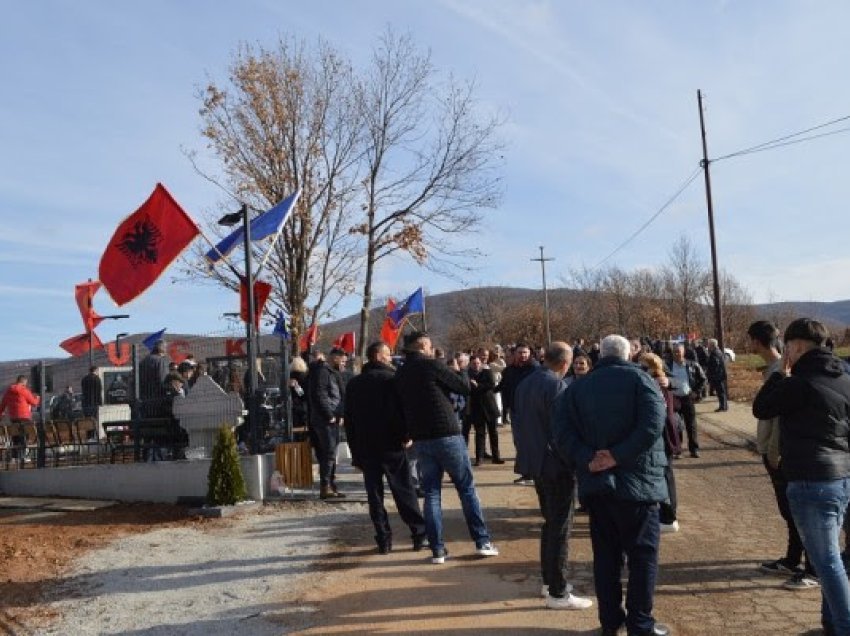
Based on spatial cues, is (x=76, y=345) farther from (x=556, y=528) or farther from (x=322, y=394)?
(x=556, y=528)

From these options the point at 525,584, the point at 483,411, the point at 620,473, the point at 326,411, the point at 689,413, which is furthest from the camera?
the point at 483,411

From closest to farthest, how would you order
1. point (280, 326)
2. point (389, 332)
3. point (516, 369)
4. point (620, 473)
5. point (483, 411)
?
1. point (620, 473)
2. point (516, 369)
3. point (483, 411)
4. point (280, 326)
5. point (389, 332)

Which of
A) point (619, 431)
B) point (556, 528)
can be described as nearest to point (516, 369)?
point (556, 528)

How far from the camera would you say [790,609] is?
17.8 feet

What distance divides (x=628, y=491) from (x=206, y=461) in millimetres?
7500

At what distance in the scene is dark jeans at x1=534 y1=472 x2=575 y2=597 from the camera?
5.62 metres

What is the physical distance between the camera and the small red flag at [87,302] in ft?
67.0

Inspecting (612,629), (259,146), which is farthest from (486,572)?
(259,146)

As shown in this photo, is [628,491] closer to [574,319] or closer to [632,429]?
[632,429]

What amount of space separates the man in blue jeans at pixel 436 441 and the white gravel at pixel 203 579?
1195 mm

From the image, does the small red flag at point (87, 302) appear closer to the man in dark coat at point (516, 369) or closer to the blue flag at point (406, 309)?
the blue flag at point (406, 309)

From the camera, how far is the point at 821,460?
4.56m

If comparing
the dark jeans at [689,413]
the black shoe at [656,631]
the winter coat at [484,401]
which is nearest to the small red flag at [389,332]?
the winter coat at [484,401]

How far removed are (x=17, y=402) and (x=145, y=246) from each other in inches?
269
